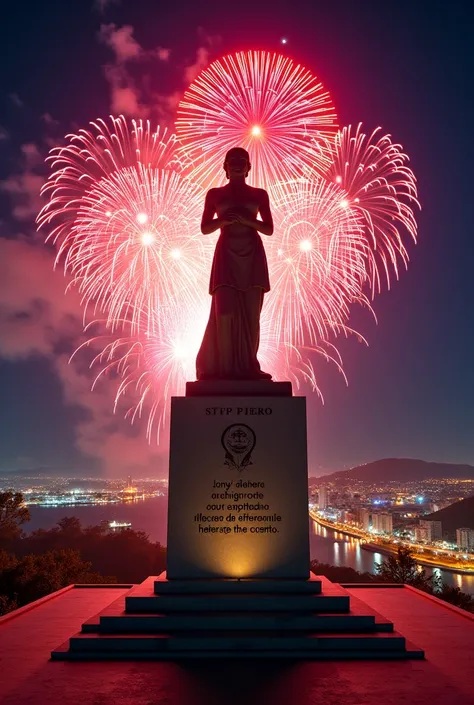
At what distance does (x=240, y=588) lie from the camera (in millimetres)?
6660

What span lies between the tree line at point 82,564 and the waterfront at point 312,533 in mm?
9516

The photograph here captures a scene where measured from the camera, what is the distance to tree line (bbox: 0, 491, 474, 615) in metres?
18.0

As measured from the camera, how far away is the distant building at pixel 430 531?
43.6 m

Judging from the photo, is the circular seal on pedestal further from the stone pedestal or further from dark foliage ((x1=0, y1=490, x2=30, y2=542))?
dark foliage ((x1=0, y1=490, x2=30, y2=542))

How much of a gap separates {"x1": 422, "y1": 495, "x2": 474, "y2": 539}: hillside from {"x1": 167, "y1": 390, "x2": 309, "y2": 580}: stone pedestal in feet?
145

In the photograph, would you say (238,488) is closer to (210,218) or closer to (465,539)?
(210,218)

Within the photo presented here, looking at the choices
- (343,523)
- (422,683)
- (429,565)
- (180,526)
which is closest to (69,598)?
(180,526)

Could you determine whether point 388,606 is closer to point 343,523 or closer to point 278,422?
point 278,422

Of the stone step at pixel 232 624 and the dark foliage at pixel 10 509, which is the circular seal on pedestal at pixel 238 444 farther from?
the dark foliage at pixel 10 509

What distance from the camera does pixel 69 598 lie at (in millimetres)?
9422

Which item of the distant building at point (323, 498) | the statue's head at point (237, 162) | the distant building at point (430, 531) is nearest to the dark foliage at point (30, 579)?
the statue's head at point (237, 162)

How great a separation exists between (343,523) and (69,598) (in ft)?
157

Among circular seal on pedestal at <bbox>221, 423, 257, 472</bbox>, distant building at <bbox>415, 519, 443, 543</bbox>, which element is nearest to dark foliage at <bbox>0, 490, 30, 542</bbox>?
circular seal on pedestal at <bbox>221, 423, 257, 472</bbox>

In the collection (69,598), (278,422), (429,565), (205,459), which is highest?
(278,422)
